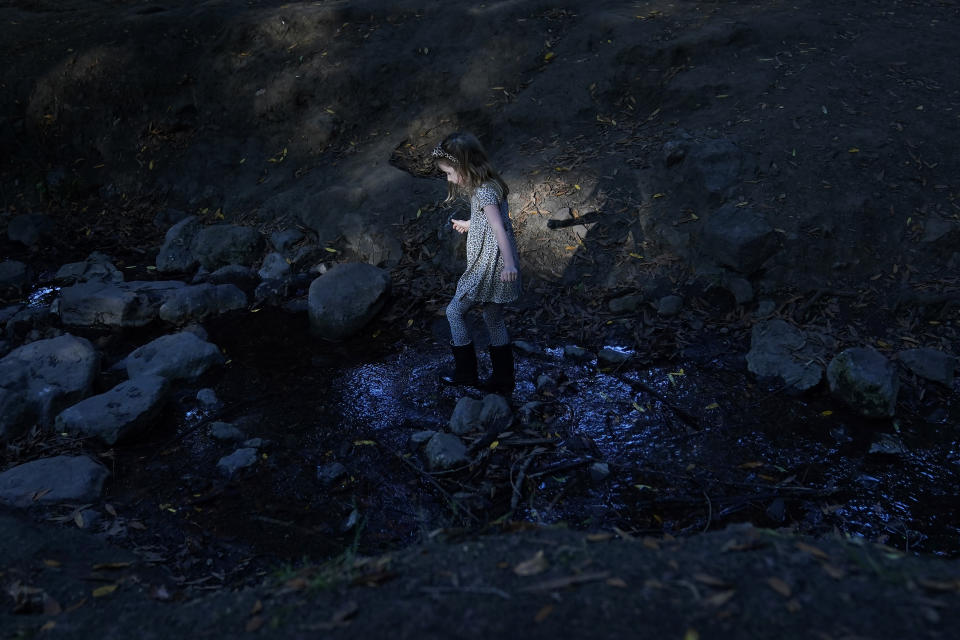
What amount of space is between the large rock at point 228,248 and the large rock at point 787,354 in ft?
17.2

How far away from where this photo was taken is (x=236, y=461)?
15.2ft

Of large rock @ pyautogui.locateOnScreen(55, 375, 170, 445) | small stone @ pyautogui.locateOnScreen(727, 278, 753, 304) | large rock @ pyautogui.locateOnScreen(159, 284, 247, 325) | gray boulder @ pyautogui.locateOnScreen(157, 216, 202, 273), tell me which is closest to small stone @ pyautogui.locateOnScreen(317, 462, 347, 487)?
large rock @ pyautogui.locateOnScreen(55, 375, 170, 445)

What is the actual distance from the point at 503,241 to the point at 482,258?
0.28 meters

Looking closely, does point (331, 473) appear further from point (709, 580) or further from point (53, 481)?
point (709, 580)

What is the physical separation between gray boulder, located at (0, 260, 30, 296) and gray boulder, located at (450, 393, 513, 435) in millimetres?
5654

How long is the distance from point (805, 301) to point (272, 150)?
6.66 meters

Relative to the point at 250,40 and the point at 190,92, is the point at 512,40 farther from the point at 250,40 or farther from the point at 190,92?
the point at 190,92

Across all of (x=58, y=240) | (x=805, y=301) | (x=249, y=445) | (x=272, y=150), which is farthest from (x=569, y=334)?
(x=58, y=240)

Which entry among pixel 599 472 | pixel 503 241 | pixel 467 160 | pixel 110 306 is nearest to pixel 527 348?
pixel 503 241

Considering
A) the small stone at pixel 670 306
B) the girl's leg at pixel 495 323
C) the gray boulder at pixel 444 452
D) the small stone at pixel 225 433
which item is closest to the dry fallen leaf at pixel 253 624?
the gray boulder at pixel 444 452

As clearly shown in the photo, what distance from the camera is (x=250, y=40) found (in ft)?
33.0

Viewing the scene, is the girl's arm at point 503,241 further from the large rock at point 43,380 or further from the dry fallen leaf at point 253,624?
the large rock at point 43,380

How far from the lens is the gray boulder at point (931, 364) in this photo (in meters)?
5.09

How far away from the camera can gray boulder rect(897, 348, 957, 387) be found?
5086 millimetres
